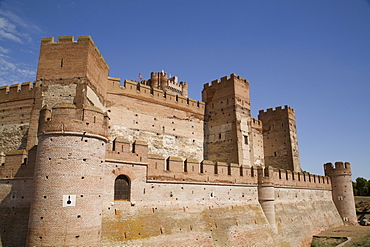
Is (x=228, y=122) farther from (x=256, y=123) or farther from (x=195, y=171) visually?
(x=195, y=171)

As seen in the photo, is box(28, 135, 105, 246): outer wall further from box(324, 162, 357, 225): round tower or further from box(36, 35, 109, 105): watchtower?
box(324, 162, 357, 225): round tower

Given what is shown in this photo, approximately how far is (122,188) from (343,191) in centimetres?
2258

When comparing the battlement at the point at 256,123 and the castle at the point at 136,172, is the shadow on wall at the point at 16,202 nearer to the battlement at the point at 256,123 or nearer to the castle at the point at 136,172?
the castle at the point at 136,172

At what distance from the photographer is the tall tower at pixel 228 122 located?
22.7m

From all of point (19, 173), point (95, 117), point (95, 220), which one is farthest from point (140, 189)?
point (19, 173)

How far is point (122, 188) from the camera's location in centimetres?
1259

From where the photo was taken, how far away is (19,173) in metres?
12.4

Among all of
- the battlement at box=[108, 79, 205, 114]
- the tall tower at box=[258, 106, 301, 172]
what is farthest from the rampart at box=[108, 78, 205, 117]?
the tall tower at box=[258, 106, 301, 172]

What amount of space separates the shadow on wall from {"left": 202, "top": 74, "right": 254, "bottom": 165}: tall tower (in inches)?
554

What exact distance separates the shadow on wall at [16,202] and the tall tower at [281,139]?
2178 cm

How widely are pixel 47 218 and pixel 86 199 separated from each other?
1.33 m

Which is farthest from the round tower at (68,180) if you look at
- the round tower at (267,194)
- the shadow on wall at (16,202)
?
the round tower at (267,194)

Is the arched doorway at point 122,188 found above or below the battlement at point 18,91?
below

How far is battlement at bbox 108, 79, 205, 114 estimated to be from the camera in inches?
770
